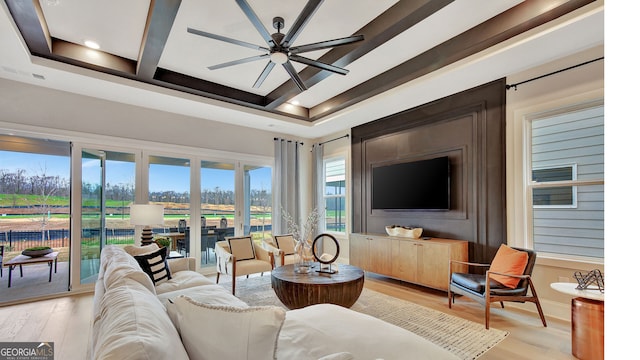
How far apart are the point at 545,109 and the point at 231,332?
3.96 meters

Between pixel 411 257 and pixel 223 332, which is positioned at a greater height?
pixel 223 332

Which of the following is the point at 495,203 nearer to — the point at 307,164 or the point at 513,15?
the point at 513,15

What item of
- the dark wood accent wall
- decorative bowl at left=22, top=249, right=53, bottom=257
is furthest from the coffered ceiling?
decorative bowl at left=22, top=249, right=53, bottom=257

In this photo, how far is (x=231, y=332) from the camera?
1.10 metres

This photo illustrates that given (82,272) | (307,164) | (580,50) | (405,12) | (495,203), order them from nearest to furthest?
1. (405,12)
2. (580,50)
3. (495,203)
4. (82,272)
5. (307,164)

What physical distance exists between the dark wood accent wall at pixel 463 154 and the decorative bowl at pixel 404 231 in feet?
0.70

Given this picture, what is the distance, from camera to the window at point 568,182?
3.19 meters

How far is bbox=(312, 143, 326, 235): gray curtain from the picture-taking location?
6.60 metres

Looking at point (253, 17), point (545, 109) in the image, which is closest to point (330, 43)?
point (253, 17)

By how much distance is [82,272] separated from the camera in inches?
170

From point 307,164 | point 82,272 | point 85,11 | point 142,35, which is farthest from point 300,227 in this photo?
point 85,11

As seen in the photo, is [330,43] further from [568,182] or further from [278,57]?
[568,182]

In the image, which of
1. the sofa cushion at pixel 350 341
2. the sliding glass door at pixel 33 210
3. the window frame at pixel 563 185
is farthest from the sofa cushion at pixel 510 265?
the sliding glass door at pixel 33 210

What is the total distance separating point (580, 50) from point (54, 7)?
16.7 ft
